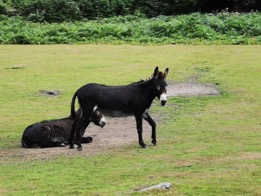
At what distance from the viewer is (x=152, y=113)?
856 inches

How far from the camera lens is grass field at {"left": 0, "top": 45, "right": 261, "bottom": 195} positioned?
12953 mm

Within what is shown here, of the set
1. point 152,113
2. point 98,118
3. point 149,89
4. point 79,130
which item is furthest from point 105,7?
point 79,130

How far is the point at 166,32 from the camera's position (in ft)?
121

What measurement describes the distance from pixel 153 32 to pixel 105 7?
413 inches

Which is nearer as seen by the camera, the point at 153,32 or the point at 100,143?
the point at 100,143

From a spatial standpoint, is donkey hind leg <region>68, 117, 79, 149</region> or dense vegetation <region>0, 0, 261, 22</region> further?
dense vegetation <region>0, 0, 261, 22</region>

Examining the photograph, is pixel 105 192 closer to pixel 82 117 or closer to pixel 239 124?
pixel 82 117

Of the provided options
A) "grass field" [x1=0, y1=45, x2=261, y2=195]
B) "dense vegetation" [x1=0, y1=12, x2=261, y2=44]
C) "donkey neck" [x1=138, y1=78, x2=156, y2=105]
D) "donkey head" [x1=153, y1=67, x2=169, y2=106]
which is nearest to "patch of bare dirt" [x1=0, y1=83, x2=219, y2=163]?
"grass field" [x1=0, y1=45, x2=261, y2=195]

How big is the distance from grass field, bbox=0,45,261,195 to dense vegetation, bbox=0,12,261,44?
163cm

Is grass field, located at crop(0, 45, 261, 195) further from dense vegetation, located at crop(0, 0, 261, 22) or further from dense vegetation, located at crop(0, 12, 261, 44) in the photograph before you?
dense vegetation, located at crop(0, 0, 261, 22)

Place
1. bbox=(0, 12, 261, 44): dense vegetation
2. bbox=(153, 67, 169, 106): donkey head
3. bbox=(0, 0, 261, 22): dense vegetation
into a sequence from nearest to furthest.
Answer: bbox=(153, 67, 169, 106): donkey head, bbox=(0, 12, 261, 44): dense vegetation, bbox=(0, 0, 261, 22): dense vegetation

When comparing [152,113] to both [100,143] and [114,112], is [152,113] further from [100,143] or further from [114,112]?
[114,112]

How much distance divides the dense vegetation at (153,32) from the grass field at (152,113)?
5.34 feet

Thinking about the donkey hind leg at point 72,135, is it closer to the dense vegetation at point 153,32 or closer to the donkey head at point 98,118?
the donkey head at point 98,118
